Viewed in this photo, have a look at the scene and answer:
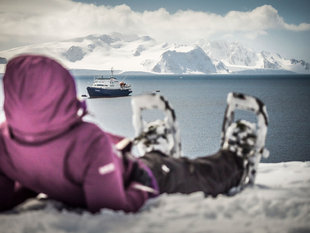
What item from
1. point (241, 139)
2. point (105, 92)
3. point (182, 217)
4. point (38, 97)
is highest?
point (38, 97)

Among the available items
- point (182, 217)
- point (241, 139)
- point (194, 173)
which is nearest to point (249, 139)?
point (241, 139)

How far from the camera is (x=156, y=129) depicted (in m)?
2.74

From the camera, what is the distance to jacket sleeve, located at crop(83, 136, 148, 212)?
1505 mm

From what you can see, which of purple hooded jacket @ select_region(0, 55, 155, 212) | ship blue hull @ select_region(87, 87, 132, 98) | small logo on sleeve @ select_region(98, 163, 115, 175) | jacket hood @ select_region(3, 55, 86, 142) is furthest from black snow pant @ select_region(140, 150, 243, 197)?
ship blue hull @ select_region(87, 87, 132, 98)

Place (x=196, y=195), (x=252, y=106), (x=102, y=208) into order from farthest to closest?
(x=252, y=106), (x=196, y=195), (x=102, y=208)

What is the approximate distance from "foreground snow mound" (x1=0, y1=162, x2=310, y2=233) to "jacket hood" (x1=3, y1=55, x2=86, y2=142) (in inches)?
20.3

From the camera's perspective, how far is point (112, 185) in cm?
153

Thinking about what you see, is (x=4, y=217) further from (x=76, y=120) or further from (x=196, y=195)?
(x=196, y=195)

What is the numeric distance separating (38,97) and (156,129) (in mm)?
1440

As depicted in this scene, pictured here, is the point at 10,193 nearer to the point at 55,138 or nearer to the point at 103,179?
the point at 55,138

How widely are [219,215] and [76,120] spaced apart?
1076 millimetres

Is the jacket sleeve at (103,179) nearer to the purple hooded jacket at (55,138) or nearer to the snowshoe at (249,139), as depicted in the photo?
the purple hooded jacket at (55,138)

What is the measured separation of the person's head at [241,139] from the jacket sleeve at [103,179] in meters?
1.40

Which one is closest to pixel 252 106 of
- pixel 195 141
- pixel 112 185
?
pixel 112 185
